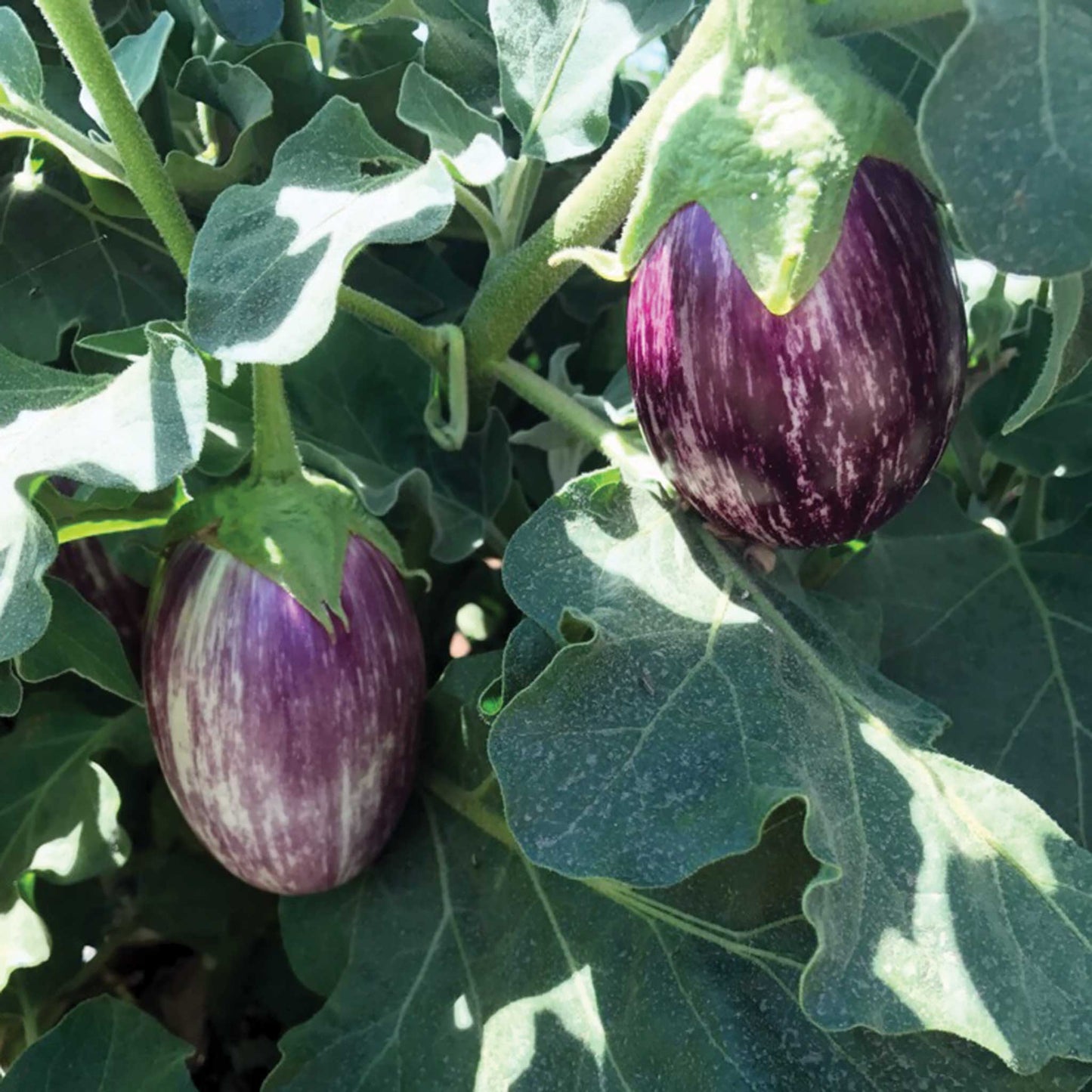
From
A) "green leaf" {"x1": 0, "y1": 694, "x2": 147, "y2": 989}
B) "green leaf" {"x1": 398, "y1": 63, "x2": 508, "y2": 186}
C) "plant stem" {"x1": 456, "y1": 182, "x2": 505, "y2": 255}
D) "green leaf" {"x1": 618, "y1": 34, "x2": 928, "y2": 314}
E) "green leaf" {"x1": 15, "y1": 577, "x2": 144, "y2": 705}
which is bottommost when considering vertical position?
"green leaf" {"x1": 0, "y1": 694, "x2": 147, "y2": 989}

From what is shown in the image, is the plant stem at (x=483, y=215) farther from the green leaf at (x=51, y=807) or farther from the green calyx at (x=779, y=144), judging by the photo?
the green leaf at (x=51, y=807)

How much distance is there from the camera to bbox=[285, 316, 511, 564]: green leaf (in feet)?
2.71

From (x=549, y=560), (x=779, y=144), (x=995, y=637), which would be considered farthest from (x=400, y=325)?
(x=995, y=637)

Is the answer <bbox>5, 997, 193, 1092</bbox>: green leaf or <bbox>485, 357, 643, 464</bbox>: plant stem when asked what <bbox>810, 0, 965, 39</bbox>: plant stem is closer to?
<bbox>485, 357, 643, 464</bbox>: plant stem

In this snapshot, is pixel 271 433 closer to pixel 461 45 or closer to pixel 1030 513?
pixel 461 45

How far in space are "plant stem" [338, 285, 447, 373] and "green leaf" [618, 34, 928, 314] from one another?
0.23 m

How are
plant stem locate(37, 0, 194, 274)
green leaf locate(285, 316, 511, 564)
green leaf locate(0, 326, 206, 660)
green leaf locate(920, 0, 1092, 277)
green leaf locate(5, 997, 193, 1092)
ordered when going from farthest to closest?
green leaf locate(285, 316, 511, 564)
green leaf locate(5, 997, 193, 1092)
plant stem locate(37, 0, 194, 274)
green leaf locate(0, 326, 206, 660)
green leaf locate(920, 0, 1092, 277)

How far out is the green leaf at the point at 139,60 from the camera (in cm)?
67

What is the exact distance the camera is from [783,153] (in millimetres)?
483

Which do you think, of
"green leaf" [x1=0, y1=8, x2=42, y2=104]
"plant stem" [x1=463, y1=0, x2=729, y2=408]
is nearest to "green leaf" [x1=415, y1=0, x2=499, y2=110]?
"plant stem" [x1=463, y1=0, x2=729, y2=408]

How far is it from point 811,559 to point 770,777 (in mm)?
293

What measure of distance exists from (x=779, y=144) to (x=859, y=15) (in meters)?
0.08

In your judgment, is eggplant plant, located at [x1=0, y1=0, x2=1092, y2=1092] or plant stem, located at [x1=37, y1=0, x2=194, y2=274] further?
plant stem, located at [x1=37, y1=0, x2=194, y2=274]

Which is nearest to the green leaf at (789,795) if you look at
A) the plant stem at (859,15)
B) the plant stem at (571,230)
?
the plant stem at (571,230)
